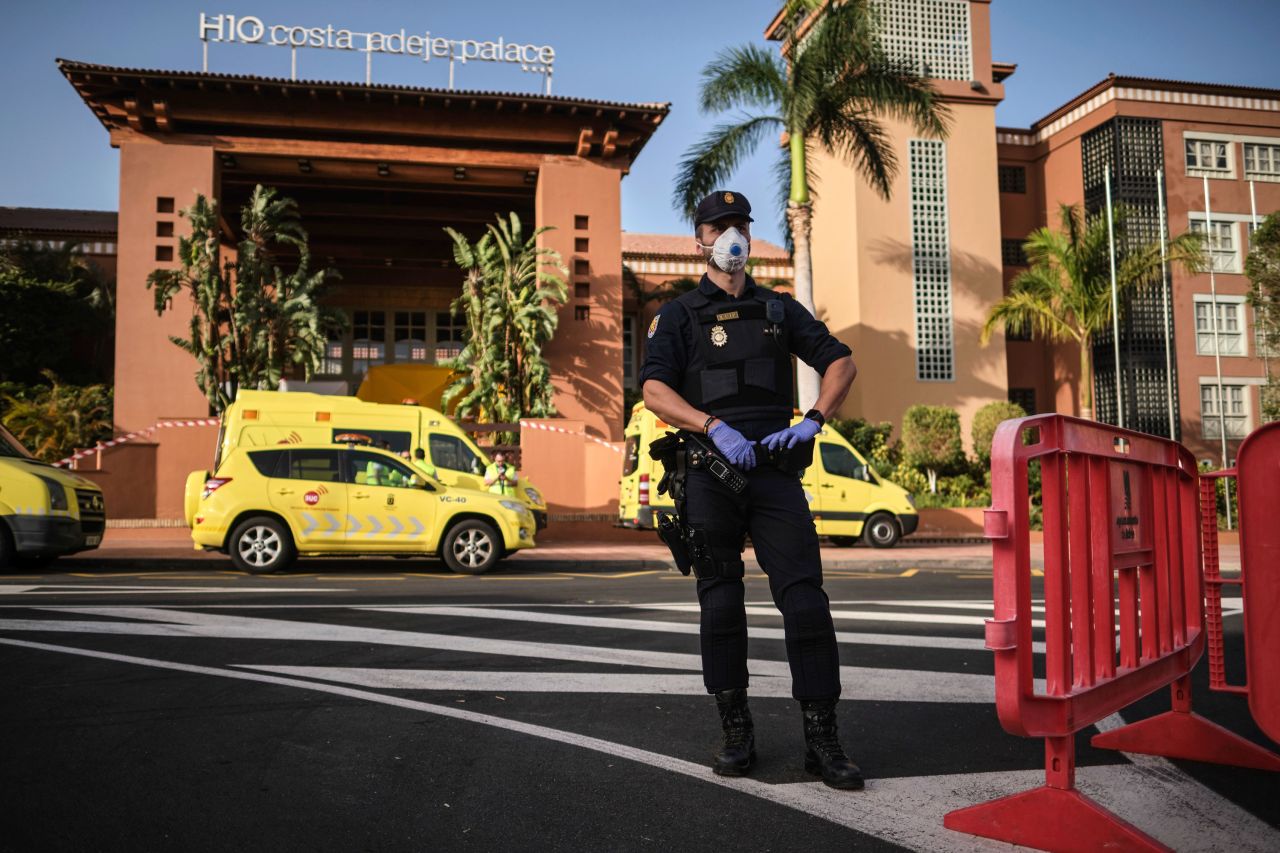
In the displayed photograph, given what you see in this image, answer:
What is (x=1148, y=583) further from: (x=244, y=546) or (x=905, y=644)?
(x=244, y=546)

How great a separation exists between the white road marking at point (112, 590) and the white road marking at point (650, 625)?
5.98 feet

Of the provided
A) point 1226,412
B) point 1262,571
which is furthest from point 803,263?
point 1262,571

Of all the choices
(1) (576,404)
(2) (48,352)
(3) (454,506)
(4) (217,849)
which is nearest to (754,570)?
(3) (454,506)

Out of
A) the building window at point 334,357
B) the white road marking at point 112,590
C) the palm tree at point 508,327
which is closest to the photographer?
the white road marking at point 112,590

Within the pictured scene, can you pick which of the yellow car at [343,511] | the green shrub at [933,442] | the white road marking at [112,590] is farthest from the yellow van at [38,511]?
the green shrub at [933,442]

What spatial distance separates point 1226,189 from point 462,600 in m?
31.5

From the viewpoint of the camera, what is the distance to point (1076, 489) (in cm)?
343

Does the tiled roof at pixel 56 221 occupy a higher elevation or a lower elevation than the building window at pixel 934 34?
lower

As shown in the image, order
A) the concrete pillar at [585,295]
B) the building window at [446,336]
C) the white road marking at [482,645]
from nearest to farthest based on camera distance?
the white road marking at [482,645] → the concrete pillar at [585,295] → the building window at [446,336]

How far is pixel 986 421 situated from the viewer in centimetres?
2745

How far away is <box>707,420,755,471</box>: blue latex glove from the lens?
387 cm

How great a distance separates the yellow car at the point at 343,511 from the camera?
1295cm

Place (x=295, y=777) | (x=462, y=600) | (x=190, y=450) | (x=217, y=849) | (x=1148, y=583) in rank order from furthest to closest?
(x=190, y=450) → (x=462, y=600) → (x=1148, y=583) → (x=295, y=777) → (x=217, y=849)

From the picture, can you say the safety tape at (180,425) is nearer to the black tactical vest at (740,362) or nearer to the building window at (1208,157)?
the black tactical vest at (740,362)
